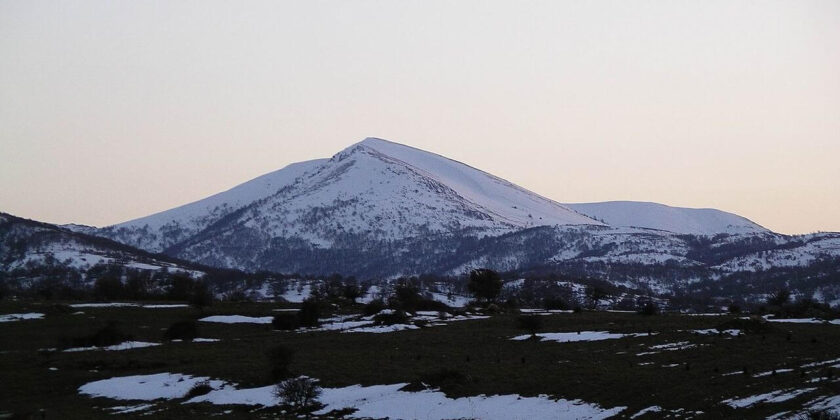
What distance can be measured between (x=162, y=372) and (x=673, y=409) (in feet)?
127

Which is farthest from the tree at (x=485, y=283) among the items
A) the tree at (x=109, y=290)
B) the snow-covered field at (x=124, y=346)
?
the tree at (x=109, y=290)

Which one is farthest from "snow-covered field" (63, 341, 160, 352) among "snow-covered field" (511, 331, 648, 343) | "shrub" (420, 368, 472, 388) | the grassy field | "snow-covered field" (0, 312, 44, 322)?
"shrub" (420, 368, 472, 388)

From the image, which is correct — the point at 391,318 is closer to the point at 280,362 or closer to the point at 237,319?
the point at 237,319

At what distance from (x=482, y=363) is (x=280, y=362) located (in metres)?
13.5

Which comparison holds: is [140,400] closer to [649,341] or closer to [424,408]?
[424,408]

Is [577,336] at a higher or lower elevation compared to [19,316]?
lower

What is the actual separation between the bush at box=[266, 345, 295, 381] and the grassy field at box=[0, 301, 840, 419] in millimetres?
805

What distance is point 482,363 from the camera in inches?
2020

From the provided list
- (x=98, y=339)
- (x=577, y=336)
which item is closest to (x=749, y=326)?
(x=577, y=336)

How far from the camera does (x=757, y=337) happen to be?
1980 inches

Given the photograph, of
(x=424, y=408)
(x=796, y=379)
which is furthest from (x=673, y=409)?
(x=424, y=408)

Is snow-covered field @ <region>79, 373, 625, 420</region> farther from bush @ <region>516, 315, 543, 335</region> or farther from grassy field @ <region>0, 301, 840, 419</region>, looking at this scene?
bush @ <region>516, 315, 543, 335</region>

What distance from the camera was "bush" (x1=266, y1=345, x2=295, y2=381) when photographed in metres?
50.1

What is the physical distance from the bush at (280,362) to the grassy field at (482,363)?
0.80 meters
